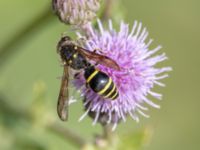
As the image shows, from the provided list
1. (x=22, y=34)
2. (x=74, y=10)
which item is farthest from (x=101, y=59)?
(x=22, y=34)

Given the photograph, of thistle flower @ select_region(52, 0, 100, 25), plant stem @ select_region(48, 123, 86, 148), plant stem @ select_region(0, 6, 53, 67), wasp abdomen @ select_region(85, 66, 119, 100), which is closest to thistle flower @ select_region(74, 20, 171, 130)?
thistle flower @ select_region(52, 0, 100, 25)

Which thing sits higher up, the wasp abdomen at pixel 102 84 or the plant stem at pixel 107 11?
the plant stem at pixel 107 11

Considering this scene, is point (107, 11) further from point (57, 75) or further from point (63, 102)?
point (57, 75)

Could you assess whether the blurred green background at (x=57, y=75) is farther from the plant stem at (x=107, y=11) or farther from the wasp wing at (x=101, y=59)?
the wasp wing at (x=101, y=59)

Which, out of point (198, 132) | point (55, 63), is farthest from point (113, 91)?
point (198, 132)

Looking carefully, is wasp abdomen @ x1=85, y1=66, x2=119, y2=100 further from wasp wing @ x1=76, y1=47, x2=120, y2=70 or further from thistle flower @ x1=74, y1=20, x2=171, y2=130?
thistle flower @ x1=74, y1=20, x2=171, y2=130

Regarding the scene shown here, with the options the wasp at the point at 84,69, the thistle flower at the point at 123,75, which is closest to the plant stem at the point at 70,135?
the thistle flower at the point at 123,75
